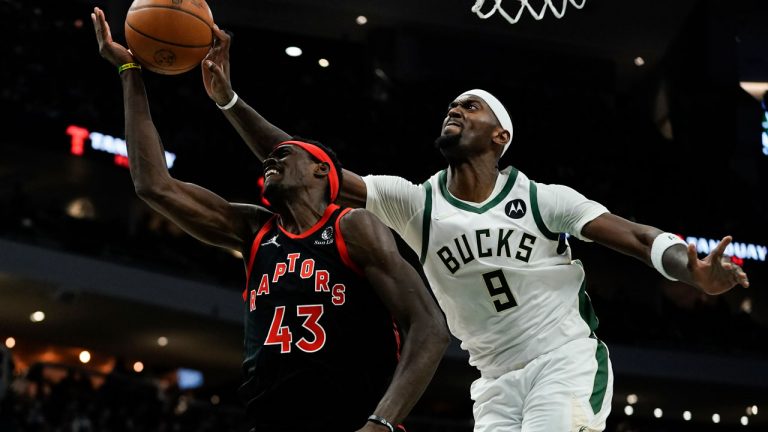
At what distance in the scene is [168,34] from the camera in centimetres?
514

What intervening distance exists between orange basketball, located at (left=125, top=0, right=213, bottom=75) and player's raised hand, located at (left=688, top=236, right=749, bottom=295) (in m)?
2.61

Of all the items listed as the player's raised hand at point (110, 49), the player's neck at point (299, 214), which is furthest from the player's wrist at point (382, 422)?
the player's raised hand at point (110, 49)

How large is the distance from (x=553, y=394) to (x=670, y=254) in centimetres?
86

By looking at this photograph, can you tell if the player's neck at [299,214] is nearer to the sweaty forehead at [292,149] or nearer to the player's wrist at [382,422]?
the sweaty forehead at [292,149]

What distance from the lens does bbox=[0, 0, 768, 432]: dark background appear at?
22.6 m

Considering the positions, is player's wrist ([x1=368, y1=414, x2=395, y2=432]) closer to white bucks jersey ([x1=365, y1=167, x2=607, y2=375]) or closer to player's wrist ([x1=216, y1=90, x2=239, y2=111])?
white bucks jersey ([x1=365, y1=167, x2=607, y2=375])

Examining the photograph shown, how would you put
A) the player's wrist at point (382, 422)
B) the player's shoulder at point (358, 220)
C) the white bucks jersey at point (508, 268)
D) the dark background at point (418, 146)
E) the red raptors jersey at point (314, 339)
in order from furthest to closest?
1. the dark background at point (418, 146)
2. the white bucks jersey at point (508, 268)
3. the player's shoulder at point (358, 220)
4. the red raptors jersey at point (314, 339)
5. the player's wrist at point (382, 422)

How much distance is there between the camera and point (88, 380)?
62.1 ft

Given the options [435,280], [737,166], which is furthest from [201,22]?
[737,166]

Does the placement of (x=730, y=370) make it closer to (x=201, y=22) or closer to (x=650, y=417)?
(x=650, y=417)

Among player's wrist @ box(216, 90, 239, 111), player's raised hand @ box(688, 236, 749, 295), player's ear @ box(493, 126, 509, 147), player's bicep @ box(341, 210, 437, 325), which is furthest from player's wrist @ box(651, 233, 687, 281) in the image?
player's wrist @ box(216, 90, 239, 111)

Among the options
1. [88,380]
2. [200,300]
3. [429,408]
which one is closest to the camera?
[88,380]

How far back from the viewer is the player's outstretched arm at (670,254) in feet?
13.9

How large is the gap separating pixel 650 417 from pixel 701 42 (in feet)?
34.6
